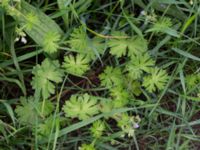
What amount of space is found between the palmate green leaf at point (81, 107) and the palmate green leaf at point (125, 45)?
0.22 metres

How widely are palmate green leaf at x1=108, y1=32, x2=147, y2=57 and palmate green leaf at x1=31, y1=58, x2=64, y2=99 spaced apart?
0.23m

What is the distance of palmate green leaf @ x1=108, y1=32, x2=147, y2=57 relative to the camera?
187cm

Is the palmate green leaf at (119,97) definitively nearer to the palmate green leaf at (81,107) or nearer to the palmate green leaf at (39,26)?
the palmate green leaf at (81,107)

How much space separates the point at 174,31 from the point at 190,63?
0.68ft

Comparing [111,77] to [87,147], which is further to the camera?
[111,77]

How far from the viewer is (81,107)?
5.88ft

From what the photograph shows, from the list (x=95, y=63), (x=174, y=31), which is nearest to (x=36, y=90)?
(x=95, y=63)

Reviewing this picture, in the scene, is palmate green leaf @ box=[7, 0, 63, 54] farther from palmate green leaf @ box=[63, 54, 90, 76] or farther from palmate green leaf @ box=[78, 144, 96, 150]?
palmate green leaf @ box=[78, 144, 96, 150]

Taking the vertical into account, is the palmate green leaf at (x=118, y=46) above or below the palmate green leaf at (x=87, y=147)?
above

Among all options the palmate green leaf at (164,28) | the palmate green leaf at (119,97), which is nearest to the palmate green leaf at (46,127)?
the palmate green leaf at (119,97)

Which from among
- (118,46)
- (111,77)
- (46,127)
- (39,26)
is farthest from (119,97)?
(39,26)

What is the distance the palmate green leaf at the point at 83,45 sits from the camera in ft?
6.06

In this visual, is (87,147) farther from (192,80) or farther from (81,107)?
(192,80)

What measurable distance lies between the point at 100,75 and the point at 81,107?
0.59 feet
